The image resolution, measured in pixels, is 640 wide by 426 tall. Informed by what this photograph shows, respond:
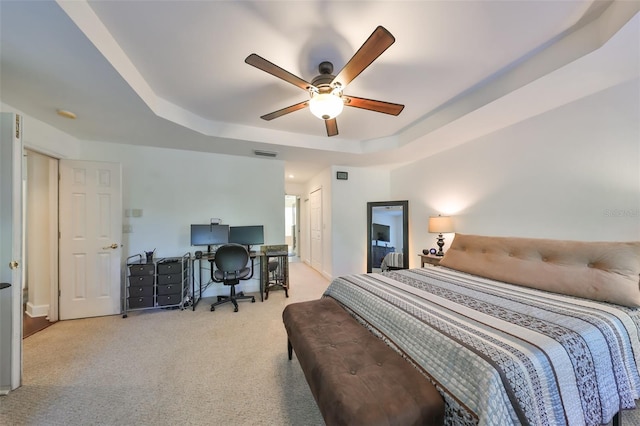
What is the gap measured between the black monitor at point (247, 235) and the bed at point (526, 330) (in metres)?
2.02

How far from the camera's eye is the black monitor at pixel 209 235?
11.7 ft

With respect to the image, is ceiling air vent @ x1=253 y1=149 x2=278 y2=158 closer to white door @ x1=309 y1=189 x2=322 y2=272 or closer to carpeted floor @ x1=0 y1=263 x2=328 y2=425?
white door @ x1=309 y1=189 x2=322 y2=272

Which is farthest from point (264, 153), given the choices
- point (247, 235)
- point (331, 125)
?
point (331, 125)

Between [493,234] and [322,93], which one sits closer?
[322,93]

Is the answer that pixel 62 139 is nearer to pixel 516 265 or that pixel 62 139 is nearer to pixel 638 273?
pixel 516 265

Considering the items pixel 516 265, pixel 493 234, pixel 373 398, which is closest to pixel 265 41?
pixel 373 398

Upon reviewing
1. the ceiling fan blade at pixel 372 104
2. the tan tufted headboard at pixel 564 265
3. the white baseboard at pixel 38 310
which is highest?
the ceiling fan blade at pixel 372 104

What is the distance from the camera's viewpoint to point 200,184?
383cm

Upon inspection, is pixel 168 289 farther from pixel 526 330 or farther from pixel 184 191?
pixel 526 330

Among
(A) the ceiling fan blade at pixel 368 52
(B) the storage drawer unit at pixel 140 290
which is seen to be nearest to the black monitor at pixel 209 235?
(B) the storage drawer unit at pixel 140 290

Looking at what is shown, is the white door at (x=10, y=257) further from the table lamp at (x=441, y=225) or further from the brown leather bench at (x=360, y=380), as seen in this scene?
the table lamp at (x=441, y=225)

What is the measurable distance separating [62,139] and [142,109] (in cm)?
152

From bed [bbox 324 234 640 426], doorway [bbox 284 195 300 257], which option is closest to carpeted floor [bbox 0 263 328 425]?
bed [bbox 324 234 640 426]

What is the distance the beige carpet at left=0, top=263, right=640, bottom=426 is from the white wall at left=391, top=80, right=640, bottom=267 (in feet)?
5.00
